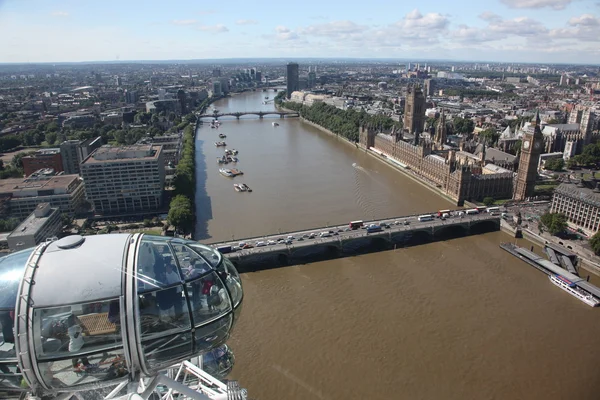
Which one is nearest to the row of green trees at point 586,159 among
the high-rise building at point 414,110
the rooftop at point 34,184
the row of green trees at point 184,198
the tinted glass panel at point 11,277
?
the high-rise building at point 414,110

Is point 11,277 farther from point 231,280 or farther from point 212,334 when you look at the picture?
point 231,280

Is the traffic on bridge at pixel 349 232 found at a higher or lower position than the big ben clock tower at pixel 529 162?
lower

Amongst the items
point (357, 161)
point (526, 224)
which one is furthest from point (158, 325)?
point (357, 161)

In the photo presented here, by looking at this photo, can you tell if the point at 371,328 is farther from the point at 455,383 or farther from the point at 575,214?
the point at 575,214

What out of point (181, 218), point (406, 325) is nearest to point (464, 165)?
point (406, 325)

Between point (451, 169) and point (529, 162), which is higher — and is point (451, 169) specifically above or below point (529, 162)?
below

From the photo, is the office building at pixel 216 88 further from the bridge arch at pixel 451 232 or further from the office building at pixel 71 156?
the bridge arch at pixel 451 232

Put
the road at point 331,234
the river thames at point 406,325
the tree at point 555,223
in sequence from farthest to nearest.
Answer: the tree at point 555,223
the road at point 331,234
the river thames at point 406,325

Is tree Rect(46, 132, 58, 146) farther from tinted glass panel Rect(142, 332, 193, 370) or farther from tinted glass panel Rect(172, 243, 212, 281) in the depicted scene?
tinted glass panel Rect(142, 332, 193, 370)
